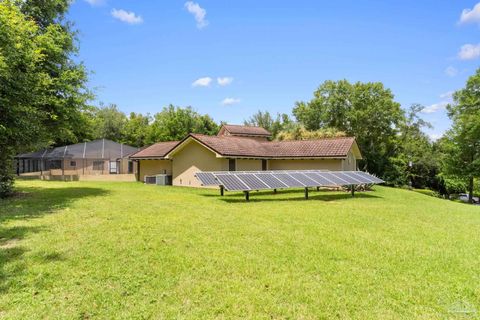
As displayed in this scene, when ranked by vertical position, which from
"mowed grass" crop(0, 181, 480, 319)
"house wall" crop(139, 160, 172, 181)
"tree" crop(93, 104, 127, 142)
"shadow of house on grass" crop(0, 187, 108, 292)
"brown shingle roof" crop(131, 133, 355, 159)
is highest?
"tree" crop(93, 104, 127, 142)

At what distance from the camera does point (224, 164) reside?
22828 mm

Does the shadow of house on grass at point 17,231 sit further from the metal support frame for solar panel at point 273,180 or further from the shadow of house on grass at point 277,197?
the shadow of house on grass at point 277,197

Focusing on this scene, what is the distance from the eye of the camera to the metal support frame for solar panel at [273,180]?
50.3 ft

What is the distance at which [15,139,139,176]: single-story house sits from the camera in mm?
35219

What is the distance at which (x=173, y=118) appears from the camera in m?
49.9

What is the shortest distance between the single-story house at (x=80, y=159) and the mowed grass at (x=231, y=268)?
27060 mm

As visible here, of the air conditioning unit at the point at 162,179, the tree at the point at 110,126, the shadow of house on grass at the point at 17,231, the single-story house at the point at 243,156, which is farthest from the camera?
the tree at the point at 110,126

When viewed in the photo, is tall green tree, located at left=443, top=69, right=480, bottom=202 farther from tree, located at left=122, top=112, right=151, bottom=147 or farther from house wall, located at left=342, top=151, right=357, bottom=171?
tree, located at left=122, top=112, right=151, bottom=147

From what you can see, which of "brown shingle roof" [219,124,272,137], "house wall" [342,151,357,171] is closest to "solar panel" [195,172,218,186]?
"house wall" [342,151,357,171]

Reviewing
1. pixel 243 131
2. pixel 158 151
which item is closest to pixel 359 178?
pixel 243 131

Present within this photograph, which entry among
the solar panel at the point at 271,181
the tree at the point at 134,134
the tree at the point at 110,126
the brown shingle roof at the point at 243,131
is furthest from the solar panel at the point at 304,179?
Result: the tree at the point at 110,126

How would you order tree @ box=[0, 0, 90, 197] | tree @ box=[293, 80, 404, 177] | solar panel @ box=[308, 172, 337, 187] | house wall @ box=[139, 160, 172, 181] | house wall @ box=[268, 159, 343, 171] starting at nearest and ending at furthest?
tree @ box=[0, 0, 90, 197], solar panel @ box=[308, 172, 337, 187], house wall @ box=[268, 159, 343, 171], house wall @ box=[139, 160, 172, 181], tree @ box=[293, 80, 404, 177]

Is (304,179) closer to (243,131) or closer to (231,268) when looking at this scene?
(231,268)

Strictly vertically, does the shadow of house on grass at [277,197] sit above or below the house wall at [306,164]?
below
